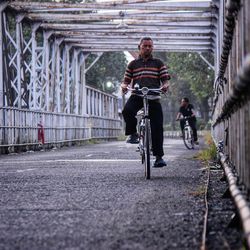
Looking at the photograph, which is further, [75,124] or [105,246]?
[75,124]

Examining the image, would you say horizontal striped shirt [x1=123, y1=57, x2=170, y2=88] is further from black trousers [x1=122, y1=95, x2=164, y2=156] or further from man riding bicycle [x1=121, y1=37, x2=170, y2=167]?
black trousers [x1=122, y1=95, x2=164, y2=156]

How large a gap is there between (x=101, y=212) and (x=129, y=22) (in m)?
18.7

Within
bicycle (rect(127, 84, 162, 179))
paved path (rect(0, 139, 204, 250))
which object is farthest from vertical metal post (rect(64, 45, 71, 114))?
paved path (rect(0, 139, 204, 250))

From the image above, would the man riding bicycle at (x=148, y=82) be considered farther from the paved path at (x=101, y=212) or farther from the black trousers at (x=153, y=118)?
the paved path at (x=101, y=212)

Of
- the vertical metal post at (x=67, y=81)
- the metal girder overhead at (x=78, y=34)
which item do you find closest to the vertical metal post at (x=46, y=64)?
the metal girder overhead at (x=78, y=34)

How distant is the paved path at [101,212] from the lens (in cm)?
392

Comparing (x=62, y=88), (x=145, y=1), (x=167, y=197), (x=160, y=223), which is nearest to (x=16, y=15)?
(x=145, y=1)

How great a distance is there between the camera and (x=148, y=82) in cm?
888

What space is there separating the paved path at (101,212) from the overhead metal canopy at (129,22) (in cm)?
1232

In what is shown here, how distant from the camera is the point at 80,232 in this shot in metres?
4.22

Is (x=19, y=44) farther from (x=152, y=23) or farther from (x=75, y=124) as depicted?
(x=75, y=124)

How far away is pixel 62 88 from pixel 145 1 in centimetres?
919

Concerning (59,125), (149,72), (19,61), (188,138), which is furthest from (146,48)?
(59,125)

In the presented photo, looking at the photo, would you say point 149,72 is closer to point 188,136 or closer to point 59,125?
point 188,136
